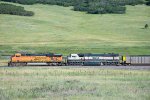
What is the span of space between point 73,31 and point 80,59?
5103 cm

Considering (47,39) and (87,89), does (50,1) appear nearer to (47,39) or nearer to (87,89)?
(47,39)

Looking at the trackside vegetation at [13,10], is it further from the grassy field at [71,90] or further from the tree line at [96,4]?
the grassy field at [71,90]

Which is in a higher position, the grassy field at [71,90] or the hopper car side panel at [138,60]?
the grassy field at [71,90]

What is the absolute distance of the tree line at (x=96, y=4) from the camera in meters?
155

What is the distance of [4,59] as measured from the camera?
8356 cm

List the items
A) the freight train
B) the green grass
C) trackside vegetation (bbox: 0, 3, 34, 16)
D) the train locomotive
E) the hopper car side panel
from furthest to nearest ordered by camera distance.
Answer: trackside vegetation (bbox: 0, 3, 34, 16) < the green grass < the hopper car side panel < the train locomotive < the freight train

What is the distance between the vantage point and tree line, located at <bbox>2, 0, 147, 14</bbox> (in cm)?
15462

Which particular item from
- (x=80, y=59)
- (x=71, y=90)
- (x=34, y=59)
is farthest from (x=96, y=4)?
(x=71, y=90)

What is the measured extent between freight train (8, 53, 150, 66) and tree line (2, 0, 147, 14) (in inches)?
3124

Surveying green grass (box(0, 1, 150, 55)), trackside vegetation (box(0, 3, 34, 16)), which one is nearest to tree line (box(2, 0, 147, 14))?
green grass (box(0, 1, 150, 55))

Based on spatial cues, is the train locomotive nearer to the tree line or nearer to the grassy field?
the grassy field

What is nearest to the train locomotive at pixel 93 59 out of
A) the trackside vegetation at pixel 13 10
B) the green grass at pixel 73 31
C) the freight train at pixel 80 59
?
the freight train at pixel 80 59

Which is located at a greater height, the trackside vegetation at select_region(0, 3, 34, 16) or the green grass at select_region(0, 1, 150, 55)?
the trackside vegetation at select_region(0, 3, 34, 16)

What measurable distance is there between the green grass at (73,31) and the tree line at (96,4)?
112 inches
